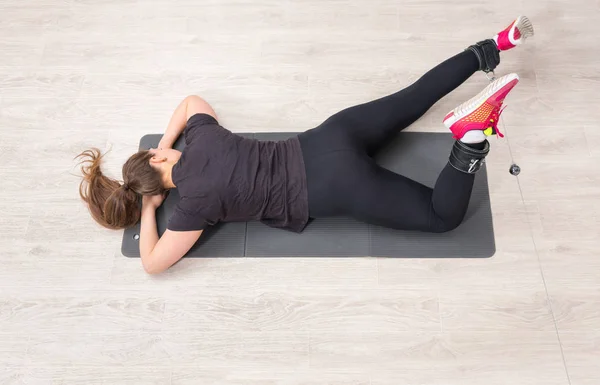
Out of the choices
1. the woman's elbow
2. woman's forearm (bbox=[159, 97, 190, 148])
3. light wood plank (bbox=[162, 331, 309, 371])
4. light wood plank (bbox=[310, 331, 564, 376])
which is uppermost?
woman's forearm (bbox=[159, 97, 190, 148])

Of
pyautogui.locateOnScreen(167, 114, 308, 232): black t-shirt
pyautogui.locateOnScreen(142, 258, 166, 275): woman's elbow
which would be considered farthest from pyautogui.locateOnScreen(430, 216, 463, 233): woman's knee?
pyautogui.locateOnScreen(142, 258, 166, 275): woman's elbow

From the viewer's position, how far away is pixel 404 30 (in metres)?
2.45

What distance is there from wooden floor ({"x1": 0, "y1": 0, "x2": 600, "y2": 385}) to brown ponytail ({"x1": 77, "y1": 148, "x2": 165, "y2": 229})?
20 cm

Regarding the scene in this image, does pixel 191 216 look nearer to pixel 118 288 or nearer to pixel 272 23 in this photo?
pixel 118 288

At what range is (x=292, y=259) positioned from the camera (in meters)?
1.99

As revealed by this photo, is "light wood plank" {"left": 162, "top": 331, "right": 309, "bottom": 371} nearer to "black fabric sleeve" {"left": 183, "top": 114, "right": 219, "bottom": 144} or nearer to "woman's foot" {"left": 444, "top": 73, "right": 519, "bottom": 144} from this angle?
"black fabric sleeve" {"left": 183, "top": 114, "right": 219, "bottom": 144}

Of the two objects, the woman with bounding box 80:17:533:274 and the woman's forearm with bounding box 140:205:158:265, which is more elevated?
the woman with bounding box 80:17:533:274

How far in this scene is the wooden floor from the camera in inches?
72.8

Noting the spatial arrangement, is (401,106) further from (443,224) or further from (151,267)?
(151,267)

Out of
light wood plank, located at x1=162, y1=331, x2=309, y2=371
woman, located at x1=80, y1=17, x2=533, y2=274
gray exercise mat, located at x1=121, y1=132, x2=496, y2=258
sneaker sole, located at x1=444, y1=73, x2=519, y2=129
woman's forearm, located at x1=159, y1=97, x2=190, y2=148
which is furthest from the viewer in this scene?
woman's forearm, located at x1=159, y1=97, x2=190, y2=148

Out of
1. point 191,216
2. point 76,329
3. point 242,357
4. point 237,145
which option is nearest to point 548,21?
point 237,145

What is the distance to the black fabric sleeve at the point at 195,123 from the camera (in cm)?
192

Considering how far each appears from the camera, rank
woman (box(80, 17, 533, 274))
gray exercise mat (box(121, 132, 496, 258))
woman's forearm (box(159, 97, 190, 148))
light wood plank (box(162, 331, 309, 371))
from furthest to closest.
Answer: woman's forearm (box(159, 97, 190, 148)) → gray exercise mat (box(121, 132, 496, 258)) → light wood plank (box(162, 331, 309, 371)) → woman (box(80, 17, 533, 274))

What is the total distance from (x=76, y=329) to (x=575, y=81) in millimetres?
2324
